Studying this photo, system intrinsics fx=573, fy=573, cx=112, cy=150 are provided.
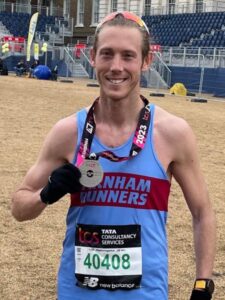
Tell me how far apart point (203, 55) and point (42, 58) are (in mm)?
16992

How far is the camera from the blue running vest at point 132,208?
2.03 meters

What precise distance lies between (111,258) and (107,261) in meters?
0.02

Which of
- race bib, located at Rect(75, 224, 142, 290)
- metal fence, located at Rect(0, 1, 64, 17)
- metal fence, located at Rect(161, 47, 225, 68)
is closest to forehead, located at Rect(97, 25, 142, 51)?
race bib, located at Rect(75, 224, 142, 290)

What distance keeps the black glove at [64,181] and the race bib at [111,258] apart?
0.55 feet

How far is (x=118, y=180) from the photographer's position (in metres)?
2.04

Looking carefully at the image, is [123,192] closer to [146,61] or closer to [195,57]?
[146,61]

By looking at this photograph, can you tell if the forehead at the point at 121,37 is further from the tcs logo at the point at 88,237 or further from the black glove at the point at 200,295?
the black glove at the point at 200,295

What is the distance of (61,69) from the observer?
39688mm

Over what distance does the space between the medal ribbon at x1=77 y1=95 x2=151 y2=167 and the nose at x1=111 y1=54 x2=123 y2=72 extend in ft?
0.63

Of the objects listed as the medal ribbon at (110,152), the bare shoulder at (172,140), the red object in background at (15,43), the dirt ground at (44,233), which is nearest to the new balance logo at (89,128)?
the medal ribbon at (110,152)

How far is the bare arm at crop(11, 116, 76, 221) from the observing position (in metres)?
2.14

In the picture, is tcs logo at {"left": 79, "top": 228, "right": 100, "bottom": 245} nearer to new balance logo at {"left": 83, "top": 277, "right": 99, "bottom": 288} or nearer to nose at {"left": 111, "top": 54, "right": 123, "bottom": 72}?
new balance logo at {"left": 83, "top": 277, "right": 99, "bottom": 288}

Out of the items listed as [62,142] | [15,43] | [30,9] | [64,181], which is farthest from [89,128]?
[30,9]

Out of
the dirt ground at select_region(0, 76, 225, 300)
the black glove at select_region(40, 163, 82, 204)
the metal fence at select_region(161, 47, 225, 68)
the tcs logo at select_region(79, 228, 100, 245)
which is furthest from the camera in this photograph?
the metal fence at select_region(161, 47, 225, 68)
